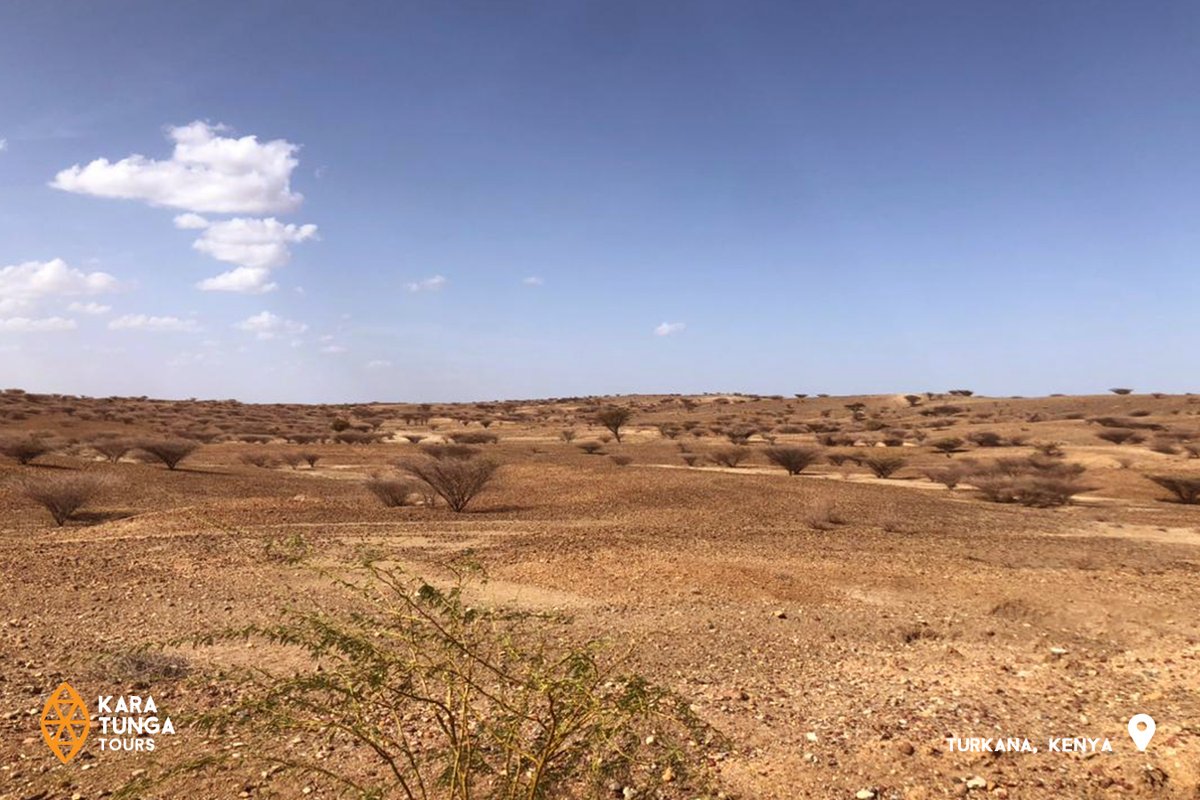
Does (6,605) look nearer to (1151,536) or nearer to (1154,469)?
(1151,536)

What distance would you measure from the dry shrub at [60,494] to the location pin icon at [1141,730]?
727 inches

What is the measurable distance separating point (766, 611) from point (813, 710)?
3004 mm

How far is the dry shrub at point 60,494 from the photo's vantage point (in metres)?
15.3

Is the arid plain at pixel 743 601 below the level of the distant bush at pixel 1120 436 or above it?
below

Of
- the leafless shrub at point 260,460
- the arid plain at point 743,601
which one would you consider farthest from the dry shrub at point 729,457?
the leafless shrub at point 260,460

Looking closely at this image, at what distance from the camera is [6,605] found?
841 centimetres

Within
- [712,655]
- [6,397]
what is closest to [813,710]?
[712,655]

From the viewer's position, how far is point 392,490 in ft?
63.6

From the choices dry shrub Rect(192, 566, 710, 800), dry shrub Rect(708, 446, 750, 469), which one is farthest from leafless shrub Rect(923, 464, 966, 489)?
dry shrub Rect(192, 566, 710, 800)

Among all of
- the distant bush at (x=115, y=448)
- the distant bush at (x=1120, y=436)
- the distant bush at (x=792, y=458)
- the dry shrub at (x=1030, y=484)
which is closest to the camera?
the dry shrub at (x=1030, y=484)

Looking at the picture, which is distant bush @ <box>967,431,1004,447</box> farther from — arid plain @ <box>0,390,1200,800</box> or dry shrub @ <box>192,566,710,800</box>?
dry shrub @ <box>192,566,710,800</box>

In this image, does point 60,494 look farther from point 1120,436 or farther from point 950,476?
point 1120,436

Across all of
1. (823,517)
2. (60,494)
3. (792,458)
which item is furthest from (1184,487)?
(60,494)

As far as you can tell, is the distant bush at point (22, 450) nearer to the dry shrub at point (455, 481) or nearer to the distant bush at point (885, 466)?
the dry shrub at point (455, 481)
